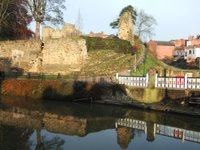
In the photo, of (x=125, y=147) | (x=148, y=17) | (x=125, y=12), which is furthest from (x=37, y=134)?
(x=148, y=17)

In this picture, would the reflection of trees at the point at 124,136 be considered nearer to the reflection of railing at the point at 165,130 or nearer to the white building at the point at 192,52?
the reflection of railing at the point at 165,130

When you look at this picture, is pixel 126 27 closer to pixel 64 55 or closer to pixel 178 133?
pixel 64 55

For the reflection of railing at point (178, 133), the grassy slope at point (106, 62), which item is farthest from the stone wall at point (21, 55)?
the reflection of railing at point (178, 133)

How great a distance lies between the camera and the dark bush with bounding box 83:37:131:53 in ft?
116

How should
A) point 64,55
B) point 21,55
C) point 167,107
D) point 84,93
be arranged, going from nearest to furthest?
point 167,107
point 84,93
point 64,55
point 21,55

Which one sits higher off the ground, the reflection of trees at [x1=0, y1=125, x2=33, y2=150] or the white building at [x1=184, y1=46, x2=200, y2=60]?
the white building at [x1=184, y1=46, x2=200, y2=60]

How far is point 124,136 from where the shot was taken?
44.1ft

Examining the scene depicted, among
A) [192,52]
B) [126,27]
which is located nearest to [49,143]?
[126,27]

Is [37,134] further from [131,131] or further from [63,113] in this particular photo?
[63,113]

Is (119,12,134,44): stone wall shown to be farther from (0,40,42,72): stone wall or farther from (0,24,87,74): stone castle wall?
(0,40,42,72): stone wall

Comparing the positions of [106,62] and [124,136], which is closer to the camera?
[124,136]

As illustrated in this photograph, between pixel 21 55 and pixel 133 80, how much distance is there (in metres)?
16.7

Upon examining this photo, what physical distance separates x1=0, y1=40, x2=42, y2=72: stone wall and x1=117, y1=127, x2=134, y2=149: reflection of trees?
2299 centimetres

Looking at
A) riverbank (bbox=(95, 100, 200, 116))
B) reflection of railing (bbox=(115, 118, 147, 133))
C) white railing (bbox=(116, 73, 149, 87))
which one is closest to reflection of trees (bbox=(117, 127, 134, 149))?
reflection of railing (bbox=(115, 118, 147, 133))
